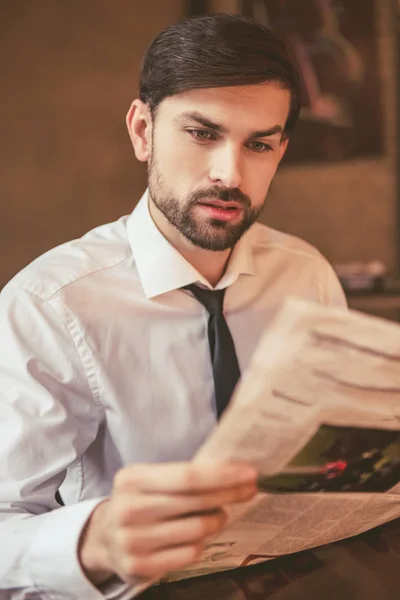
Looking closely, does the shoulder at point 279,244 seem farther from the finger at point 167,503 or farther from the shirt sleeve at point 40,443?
the finger at point 167,503

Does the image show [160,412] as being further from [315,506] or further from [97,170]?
[97,170]

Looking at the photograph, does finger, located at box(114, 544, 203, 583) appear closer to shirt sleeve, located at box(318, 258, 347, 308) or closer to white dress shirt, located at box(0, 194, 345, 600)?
white dress shirt, located at box(0, 194, 345, 600)

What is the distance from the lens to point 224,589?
0.77m

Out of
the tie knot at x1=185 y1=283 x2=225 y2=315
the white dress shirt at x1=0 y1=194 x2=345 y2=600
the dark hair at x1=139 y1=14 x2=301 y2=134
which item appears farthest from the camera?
the tie knot at x1=185 y1=283 x2=225 y2=315

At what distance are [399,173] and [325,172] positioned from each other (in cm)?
31

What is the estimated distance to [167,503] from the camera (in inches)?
23.6

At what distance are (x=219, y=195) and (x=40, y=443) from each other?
435 mm

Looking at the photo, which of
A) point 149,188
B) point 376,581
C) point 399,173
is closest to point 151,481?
point 376,581

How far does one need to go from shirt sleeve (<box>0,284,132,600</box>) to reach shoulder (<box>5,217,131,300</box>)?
2 cm

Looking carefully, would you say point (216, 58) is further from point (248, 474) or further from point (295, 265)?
point (248, 474)

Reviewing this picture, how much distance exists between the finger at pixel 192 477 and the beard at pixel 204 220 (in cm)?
50

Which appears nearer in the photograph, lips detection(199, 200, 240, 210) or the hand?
the hand

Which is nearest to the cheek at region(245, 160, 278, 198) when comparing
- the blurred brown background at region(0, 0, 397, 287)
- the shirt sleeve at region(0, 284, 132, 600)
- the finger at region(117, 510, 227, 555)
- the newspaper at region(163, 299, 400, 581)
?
the shirt sleeve at region(0, 284, 132, 600)

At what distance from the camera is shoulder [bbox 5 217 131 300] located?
1.01m
